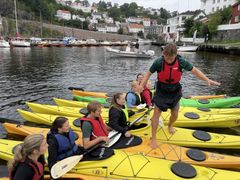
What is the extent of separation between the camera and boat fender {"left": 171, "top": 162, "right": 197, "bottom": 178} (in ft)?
13.7

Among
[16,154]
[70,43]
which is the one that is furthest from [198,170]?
[70,43]

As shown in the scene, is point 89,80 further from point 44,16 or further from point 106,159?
point 44,16

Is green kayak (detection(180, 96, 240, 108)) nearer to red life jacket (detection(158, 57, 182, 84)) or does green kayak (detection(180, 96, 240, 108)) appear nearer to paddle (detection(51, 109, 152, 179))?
red life jacket (detection(158, 57, 182, 84))

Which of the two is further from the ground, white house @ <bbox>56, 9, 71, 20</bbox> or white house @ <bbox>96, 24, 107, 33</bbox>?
white house @ <bbox>56, 9, 71, 20</bbox>

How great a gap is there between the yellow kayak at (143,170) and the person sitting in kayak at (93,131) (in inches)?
6.0

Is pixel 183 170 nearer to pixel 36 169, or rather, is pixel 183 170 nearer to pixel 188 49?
pixel 36 169

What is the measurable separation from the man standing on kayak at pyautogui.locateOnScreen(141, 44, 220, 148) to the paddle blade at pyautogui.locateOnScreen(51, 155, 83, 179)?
1.77m

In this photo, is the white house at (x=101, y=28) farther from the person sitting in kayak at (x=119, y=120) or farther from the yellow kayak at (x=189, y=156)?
the yellow kayak at (x=189, y=156)

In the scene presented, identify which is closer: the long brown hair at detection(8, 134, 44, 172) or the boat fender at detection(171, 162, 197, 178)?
the long brown hair at detection(8, 134, 44, 172)

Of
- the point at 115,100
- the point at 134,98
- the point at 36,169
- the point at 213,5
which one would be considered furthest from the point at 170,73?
the point at 213,5

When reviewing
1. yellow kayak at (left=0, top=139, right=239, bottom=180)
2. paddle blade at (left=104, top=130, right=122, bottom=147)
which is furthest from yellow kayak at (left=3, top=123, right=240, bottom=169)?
yellow kayak at (left=0, top=139, right=239, bottom=180)

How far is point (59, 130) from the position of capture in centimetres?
418

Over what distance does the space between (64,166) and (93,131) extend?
981 millimetres

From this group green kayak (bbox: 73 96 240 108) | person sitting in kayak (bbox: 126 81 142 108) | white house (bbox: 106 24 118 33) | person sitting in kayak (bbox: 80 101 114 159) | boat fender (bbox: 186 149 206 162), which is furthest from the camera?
white house (bbox: 106 24 118 33)
